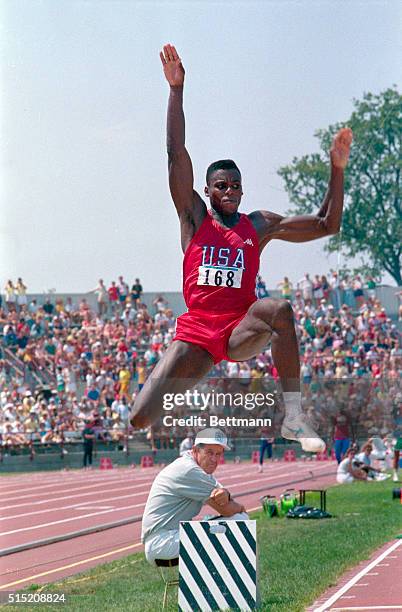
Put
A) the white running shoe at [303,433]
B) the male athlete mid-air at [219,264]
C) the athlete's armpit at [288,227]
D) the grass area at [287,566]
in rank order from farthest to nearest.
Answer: the grass area at [287,566] → the athlete's armpit at [288,227] → the male athlete mid-air at [219,264] → the white running shoe at [303,433]

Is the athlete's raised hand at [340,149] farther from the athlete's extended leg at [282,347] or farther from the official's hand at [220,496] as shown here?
the official's hand at [220,496]

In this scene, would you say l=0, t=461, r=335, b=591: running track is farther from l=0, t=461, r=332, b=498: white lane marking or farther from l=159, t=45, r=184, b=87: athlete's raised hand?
l=159, t=45, r=184, b=87: athlete's raised hand

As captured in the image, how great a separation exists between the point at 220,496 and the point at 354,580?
2.28m

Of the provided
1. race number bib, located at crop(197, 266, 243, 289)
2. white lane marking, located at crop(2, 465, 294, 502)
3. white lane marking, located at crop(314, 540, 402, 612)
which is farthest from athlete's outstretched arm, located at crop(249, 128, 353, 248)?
white lane marking, located at crop(2, 465, 294, 502)

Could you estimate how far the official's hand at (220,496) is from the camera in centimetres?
824

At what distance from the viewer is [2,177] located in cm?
853

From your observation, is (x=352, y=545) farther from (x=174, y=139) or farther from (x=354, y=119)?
(x=174, y=139)

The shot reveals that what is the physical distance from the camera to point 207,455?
8.02m

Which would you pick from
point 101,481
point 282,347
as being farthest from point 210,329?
point 101,481

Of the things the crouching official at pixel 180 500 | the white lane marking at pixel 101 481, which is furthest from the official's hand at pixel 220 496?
the white lane marking at pixel 101 481

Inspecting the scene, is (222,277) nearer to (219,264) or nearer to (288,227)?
(219,264)

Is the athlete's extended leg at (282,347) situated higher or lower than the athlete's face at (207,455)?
higher

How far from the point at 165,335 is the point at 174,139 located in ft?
26.3

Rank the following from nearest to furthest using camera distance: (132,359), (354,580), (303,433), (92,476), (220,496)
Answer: (303,433)
(220,496)
(354,580)
(132,359)
(92,476)
